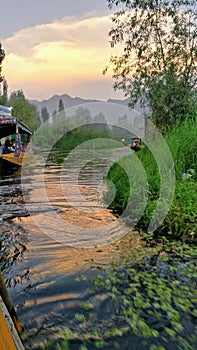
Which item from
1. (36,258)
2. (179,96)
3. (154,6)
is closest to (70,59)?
(154,6)

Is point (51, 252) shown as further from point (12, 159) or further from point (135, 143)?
point (12, 159)

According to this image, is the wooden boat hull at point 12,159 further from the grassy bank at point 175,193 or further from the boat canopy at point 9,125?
the grassy bank at point 175,193

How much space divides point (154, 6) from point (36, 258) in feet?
32.5

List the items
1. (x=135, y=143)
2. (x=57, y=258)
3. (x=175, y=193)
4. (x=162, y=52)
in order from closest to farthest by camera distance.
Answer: (x=57, y=258)
(x=175, y=193)
(x=162, y=52)
(x=135, y=143)

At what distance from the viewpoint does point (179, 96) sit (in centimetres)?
1151

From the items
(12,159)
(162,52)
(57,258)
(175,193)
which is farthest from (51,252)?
(12,159)

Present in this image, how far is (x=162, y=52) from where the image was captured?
12.0 meters

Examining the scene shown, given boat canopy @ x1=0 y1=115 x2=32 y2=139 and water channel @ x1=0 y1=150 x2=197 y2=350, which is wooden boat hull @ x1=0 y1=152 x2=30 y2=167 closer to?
boat canopy @ x1=0 y1=115 x2=32 y2=139

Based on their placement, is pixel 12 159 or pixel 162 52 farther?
pixel 12 159

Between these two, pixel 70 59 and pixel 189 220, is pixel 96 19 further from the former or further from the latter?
pixel 189 220

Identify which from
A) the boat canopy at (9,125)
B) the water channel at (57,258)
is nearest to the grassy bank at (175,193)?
the water channel at (57,258)

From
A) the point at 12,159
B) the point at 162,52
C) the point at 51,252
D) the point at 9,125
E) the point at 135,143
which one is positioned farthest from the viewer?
the point at 9,125

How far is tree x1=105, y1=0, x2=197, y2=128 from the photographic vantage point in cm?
1149

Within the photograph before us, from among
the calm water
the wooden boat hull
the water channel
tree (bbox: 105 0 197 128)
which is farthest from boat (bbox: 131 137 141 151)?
the wooden boat hull
